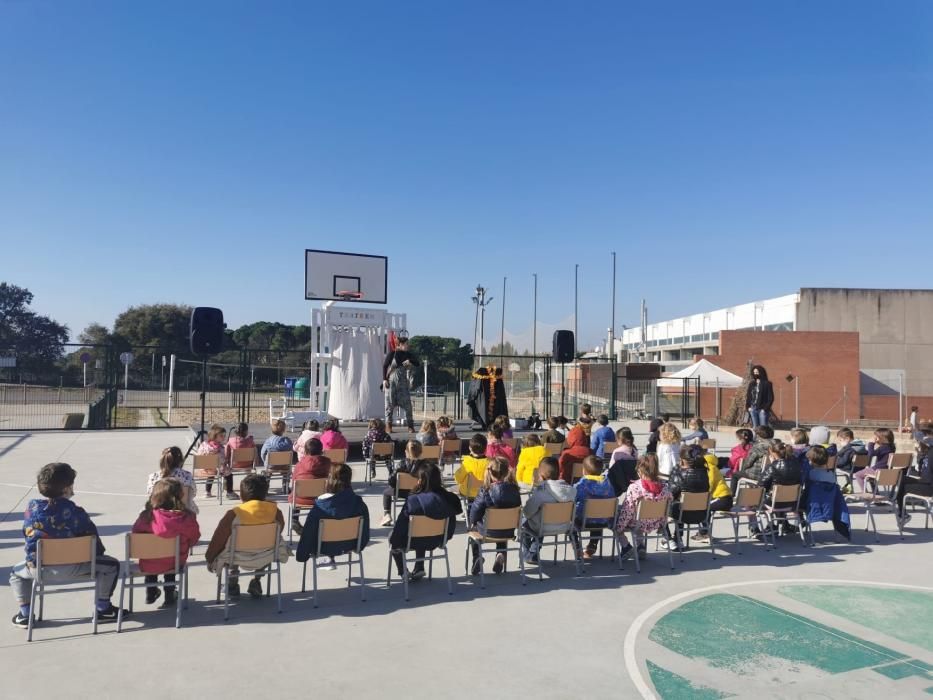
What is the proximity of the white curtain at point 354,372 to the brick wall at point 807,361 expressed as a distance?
60.1 feet

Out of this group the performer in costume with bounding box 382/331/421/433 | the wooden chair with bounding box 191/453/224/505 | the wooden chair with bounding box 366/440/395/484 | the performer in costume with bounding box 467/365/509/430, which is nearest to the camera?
the wooden chair with bounding box 191/453/224/505

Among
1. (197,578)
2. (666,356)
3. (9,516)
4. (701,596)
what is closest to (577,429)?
(701,596)

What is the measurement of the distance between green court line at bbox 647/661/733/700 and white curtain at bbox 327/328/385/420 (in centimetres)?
1269

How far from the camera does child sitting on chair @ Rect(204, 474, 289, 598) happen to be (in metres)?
4.84

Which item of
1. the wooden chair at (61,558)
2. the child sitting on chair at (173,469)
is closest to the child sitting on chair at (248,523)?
the wooden chair at (61,558)

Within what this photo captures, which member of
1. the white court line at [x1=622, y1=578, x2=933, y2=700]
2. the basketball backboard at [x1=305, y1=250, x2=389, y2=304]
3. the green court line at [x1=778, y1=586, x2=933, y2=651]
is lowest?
the green court line at [x1=778, y1=586, x2=933, y2=651]

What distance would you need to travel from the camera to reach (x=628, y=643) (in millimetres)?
4418

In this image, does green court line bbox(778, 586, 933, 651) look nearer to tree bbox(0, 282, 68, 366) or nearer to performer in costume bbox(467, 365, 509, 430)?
performer in costume bbox(467, 365, 509, 430)

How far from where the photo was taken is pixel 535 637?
4.48m

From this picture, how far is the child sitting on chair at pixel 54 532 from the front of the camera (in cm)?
441

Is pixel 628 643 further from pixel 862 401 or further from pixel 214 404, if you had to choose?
pixel 862 401

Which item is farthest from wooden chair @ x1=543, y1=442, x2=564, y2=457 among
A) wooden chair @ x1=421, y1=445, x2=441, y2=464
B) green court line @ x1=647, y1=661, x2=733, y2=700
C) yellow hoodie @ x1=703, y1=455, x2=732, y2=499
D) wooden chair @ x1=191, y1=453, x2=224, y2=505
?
green court line @ x1=647, y1=661, x2=733, y2=700

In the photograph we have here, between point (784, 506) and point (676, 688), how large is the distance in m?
3.80

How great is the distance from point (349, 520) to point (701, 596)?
2.90 m
